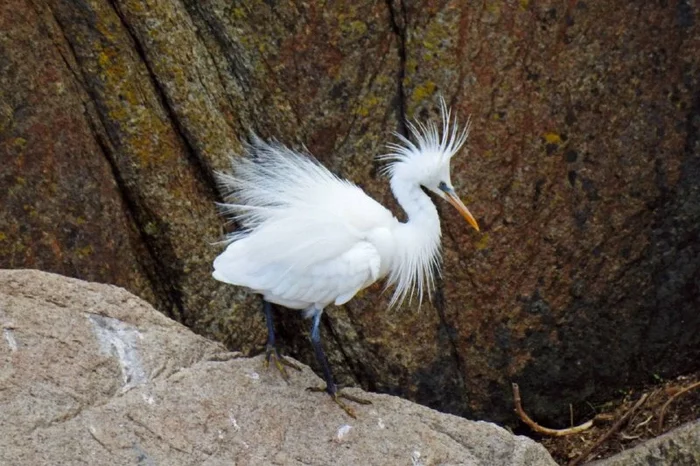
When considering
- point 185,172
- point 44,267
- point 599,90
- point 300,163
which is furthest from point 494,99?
point 44,267

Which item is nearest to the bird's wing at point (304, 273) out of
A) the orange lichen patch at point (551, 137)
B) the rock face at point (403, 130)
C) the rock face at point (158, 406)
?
the rock face at point (158, 406)

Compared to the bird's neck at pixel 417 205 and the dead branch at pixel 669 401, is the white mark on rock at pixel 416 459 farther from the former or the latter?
the dead branch at pixel 669 401

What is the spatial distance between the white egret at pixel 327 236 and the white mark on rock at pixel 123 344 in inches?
15.8

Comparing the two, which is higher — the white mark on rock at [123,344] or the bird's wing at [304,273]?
the bird's wing at [304,273]

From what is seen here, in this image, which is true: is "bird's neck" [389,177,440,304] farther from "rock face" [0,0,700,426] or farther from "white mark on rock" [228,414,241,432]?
"white mark on rock" [228,414,241,432]

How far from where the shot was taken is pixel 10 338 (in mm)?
3492

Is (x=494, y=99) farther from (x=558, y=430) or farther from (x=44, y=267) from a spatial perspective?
(x=44, y=267)

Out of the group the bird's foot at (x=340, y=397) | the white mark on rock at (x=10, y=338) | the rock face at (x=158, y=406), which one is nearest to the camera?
the rock face at (x=158, y=406)

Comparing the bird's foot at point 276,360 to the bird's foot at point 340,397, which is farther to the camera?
the bird's foot at point 276,360

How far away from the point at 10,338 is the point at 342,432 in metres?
1.08

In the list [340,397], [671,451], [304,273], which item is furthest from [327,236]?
[671,451]

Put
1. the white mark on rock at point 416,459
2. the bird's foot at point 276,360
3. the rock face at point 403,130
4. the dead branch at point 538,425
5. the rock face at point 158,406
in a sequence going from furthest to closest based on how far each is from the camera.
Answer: the dead branch at point 538,425 → the rock face at point 403,130 → the bird's foot at point 276,360 → the white mark on rock at point 416,459 → the rock face at point 158,406

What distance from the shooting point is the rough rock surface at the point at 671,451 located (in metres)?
4.16

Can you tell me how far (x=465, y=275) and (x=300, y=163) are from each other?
3.32 feet
